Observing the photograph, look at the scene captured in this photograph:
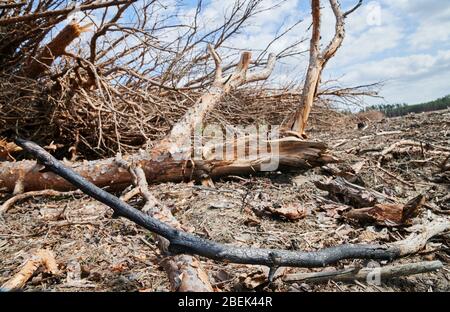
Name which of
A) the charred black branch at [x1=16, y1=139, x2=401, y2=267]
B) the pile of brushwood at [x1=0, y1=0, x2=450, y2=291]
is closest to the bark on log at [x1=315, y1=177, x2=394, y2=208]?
the pile of brushwood at [x1=0, y1=0, x2=450, y2=291]

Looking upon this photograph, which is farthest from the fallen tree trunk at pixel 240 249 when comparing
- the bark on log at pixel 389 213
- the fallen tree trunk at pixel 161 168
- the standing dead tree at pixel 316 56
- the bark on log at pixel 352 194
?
the standing dead tree at pixel 316 56

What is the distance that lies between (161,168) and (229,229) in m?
1.14

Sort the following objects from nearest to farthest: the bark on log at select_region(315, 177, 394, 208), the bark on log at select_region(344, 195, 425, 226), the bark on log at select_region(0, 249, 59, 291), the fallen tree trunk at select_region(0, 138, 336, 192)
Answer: the bark on log at select_region(0, 249, 59, 291) < the bark on log at select_region(344, 195, 425, 226) < the bark on log at select_region(315, 177, 394, 208) < the fallen tree trunk at select_region(0, 138, 336, 192)

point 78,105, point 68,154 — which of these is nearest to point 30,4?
point 78,105

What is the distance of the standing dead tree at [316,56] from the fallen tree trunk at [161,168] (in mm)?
883

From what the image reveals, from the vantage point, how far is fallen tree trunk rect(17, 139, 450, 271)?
1357 mm

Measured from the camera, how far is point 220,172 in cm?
307

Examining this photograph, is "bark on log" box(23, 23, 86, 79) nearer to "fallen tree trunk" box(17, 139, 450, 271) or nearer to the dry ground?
the dry ground

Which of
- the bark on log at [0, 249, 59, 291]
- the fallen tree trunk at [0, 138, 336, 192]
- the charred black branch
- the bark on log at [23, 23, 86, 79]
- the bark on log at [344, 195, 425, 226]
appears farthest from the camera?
the bark on log at [23, 23, 86, 79]

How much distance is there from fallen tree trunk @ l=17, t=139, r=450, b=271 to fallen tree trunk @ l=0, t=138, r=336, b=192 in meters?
1.20

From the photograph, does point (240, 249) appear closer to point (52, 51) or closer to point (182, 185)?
point (182, 185)

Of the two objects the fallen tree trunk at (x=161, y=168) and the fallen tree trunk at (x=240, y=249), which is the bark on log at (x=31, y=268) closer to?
the fallen tree trunk at (x=240, y=249)
